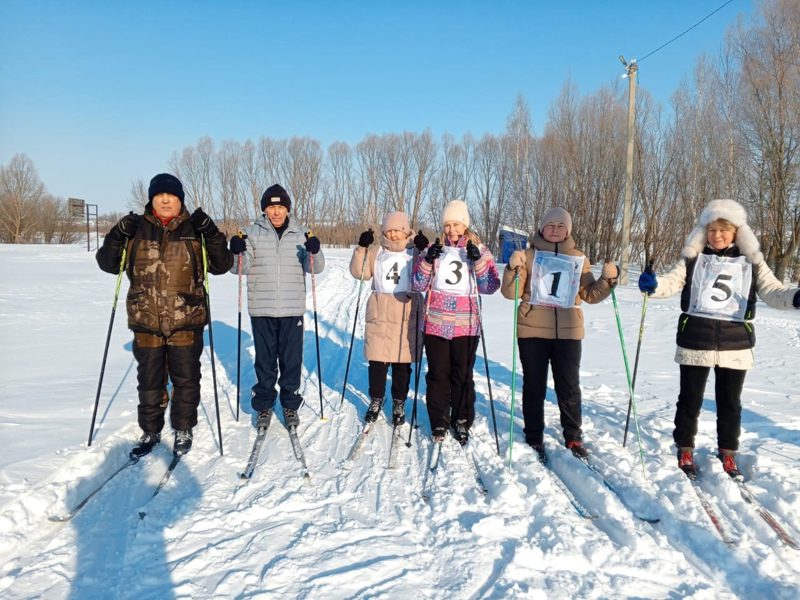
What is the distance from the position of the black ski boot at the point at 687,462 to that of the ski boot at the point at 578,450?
0.65 metres

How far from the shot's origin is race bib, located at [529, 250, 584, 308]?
3.72 m

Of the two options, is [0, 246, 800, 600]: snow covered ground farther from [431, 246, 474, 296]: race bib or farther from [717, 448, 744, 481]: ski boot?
[431, 246, 474, 296]: race bib

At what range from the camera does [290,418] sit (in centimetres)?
413

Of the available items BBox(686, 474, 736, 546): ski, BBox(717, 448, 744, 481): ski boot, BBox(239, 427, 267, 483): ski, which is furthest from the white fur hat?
BBox(239, 427, 267, 483): ski

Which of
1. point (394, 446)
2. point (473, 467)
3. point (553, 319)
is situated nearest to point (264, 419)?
point (394, 446)

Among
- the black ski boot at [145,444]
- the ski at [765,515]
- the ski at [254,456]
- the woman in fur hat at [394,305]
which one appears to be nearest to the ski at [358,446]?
the woman in fur hat at [394,305]

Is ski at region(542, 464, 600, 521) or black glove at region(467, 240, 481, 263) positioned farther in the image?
black glove at region(467, 240, 481, 263)

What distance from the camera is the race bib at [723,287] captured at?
11.1 ft

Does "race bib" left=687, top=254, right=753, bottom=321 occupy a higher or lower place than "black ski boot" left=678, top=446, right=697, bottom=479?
higher

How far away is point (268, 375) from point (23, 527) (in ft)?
6.25

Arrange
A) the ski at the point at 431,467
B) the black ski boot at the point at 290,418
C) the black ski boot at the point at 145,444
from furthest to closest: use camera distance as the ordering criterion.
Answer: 1. the black ski boot at the point at 290,418
2. the black ski boot at the point at 145,444
3. the ski at the point at 431,467

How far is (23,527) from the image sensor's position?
261cm

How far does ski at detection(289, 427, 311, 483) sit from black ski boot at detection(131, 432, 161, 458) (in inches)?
41.3

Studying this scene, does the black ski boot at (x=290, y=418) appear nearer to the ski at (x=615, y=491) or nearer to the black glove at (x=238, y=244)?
the black glove at (x=238, y=244)
